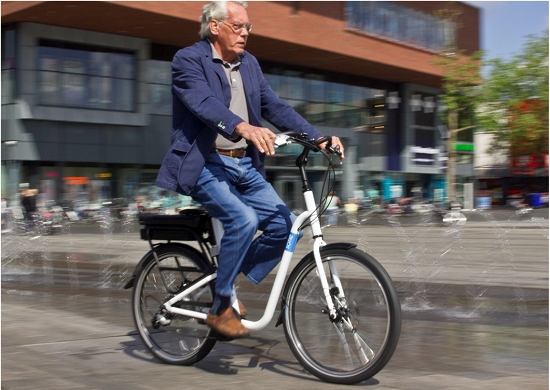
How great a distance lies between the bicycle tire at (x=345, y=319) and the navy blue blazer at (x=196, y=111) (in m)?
0.73

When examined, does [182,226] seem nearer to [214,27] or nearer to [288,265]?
[288,265]

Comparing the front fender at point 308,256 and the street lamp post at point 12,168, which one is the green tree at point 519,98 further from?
the front fender at point 308,256

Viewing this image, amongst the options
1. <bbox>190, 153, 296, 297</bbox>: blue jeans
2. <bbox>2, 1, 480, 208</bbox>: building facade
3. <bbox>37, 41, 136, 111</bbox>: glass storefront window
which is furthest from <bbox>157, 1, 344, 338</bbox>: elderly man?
<bbox>37, 41, 136, 111</bbox>: glass storefront window

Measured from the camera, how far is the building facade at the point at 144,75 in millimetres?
29797

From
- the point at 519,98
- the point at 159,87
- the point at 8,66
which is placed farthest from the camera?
the point at 519,98

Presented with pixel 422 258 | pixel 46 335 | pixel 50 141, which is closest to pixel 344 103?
pixel 50 141

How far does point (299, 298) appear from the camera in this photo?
154 inches

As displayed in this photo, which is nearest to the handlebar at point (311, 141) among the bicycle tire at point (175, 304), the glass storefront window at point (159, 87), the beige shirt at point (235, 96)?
the beige shirt at point (235, 96)

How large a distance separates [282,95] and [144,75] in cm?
934

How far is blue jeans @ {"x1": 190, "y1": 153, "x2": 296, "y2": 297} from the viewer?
3943 mm

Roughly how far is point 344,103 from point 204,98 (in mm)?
41439

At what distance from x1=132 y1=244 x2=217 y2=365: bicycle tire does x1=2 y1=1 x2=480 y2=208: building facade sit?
23.0 metres

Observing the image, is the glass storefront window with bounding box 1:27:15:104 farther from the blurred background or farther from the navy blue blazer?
the navy blue blazer

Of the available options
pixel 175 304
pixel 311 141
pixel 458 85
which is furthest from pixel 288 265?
pixel 458 85
